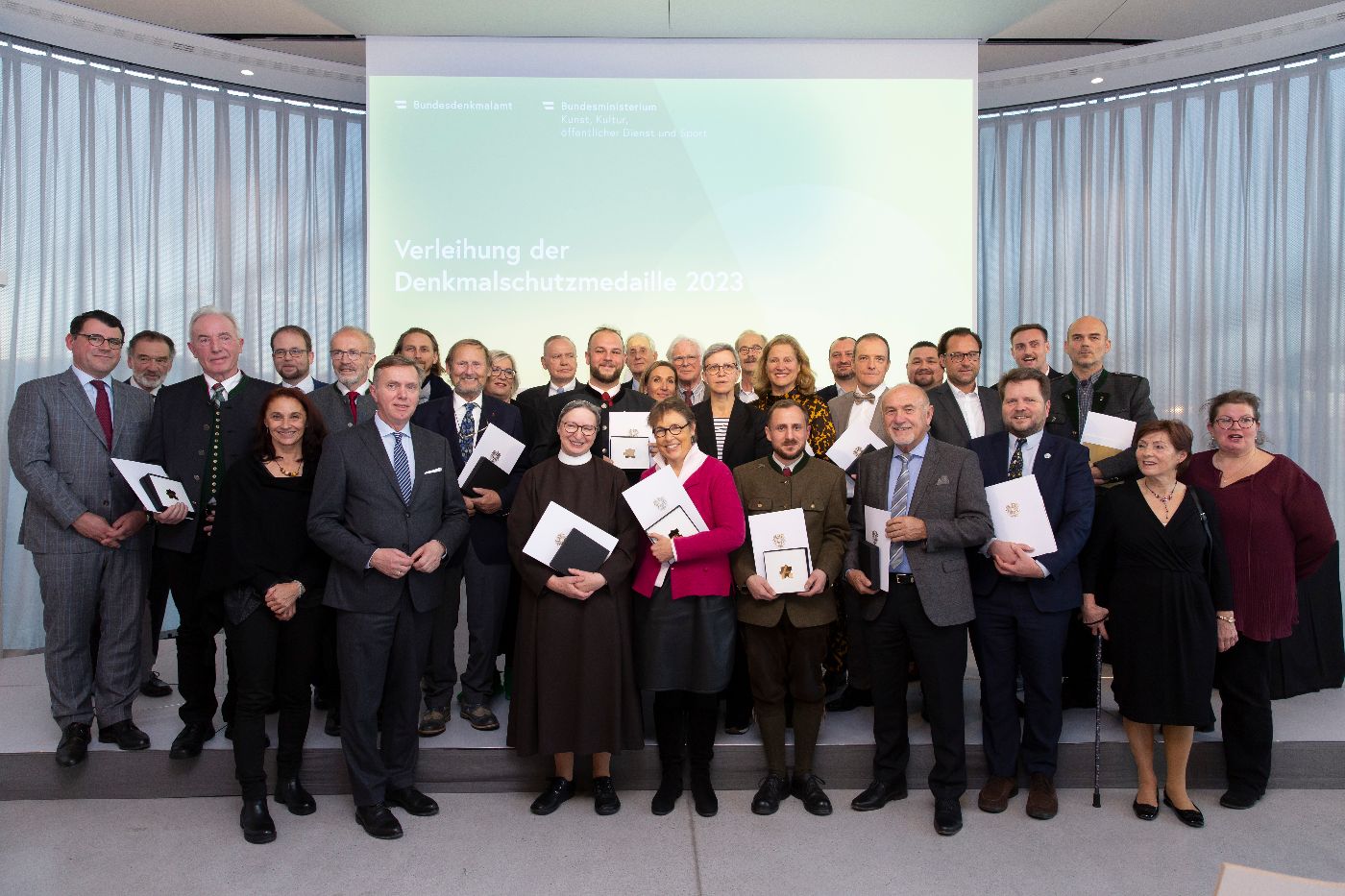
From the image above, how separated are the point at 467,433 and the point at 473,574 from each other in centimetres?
61

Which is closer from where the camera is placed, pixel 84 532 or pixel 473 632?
pixel 84 532

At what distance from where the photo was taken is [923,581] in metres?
3.22

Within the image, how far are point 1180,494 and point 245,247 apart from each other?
6458 mm

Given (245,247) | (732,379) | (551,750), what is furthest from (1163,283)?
(245,247)

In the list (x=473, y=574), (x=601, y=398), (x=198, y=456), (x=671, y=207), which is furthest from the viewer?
(x=671, y=207)

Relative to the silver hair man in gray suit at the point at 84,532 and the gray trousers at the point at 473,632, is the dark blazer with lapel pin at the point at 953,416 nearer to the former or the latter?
the gray trousers at the point at 473,632

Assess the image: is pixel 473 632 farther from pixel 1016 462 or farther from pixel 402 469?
pixel 1016 462

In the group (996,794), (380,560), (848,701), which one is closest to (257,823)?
(380,560)

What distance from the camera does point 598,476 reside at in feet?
10.9

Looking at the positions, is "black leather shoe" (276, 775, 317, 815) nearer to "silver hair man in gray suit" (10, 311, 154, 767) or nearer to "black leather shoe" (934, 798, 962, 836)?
"silver hair man in gray suit" (10, 311, 154, 767)

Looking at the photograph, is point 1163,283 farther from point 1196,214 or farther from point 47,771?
point 47,771

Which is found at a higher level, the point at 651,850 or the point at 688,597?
the point at 688,597

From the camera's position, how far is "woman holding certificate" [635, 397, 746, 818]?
3.21 meters

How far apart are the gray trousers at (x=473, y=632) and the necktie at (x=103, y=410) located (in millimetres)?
1480
